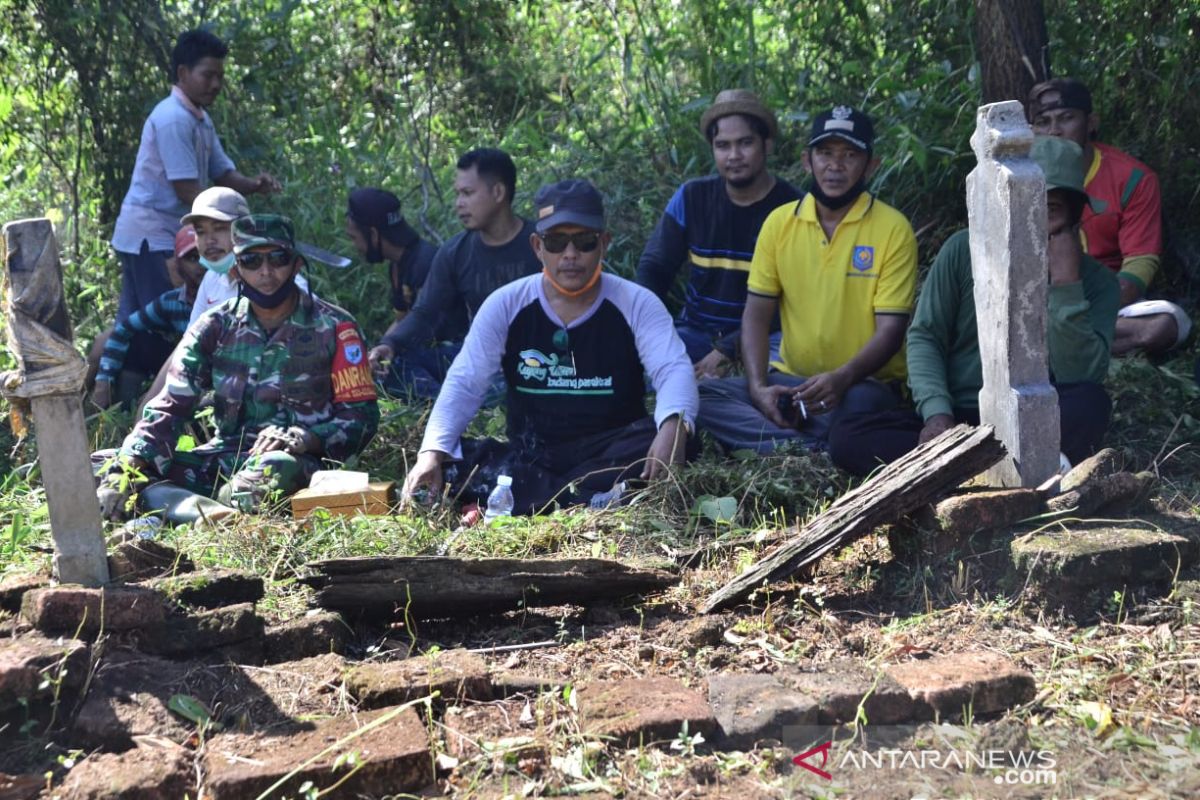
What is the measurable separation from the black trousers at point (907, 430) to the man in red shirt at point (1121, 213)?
1.22m

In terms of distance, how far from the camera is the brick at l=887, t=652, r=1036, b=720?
3.35m

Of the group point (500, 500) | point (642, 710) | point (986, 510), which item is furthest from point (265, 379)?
point (986, 510)

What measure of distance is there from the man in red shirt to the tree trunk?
24 centimetres

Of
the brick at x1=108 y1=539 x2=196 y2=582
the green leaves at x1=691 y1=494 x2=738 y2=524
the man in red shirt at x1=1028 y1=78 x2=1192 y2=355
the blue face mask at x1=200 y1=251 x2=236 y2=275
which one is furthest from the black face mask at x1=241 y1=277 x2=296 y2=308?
the man in red shirt at x1=1028 y1=78 x2=1192 y2=355

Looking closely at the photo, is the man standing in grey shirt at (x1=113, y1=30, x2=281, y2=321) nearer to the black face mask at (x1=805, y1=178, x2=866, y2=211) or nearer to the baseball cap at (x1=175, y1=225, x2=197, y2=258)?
the baseball cap at (x1=175, y1=225, x2=197, y2=258)

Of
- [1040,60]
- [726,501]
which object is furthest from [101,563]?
[1040,60]

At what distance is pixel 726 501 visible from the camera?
197 inches

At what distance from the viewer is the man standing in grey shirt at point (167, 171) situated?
25.5 ft

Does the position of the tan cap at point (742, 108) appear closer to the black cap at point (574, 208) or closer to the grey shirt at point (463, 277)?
the grey shirt at point (463, 277)

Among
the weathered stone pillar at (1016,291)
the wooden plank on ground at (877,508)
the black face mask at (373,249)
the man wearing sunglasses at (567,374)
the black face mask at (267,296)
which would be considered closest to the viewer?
the wooden plank on ground at (877,508)

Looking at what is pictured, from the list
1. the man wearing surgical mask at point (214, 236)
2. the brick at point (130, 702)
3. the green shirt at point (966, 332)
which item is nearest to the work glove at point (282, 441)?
the man wearing surgical mask at point (214, 236)

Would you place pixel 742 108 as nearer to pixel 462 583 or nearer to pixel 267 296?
pixel 267 296

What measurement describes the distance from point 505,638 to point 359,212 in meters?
4.34

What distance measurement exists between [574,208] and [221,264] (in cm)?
213
